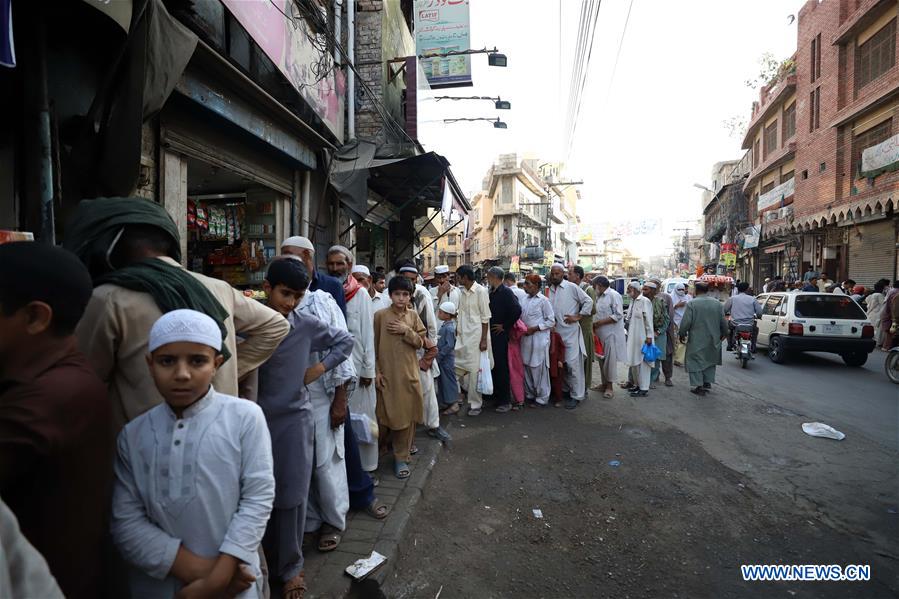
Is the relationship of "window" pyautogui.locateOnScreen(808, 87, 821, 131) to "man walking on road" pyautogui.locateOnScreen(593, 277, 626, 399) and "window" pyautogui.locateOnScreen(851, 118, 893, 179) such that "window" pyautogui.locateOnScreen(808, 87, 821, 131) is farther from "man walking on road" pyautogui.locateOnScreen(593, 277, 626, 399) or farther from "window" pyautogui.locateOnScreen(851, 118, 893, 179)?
"man walking on road" pyautogui.locateOnScreen(593, 277, 626, 399)

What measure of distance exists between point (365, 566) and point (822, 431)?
214 inches

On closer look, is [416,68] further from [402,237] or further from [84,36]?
[84,36]

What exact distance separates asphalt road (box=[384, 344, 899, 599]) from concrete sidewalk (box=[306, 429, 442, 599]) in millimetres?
121

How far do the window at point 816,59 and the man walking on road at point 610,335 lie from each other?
1869 centimetres

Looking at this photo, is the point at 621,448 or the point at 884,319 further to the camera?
the point at 884,319

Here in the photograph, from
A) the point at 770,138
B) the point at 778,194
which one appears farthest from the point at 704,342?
the point at 770,138

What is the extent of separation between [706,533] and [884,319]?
11969 millimetres

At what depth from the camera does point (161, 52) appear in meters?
3.19

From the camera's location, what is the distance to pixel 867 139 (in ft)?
51.1

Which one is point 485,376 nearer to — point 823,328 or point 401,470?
point 401,470

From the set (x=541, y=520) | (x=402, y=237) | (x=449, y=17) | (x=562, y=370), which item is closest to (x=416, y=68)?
(x=449, y=17)

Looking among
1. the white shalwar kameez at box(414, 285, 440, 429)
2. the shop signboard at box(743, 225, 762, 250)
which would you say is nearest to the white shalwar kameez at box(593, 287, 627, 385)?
the white shalwar kameez at box(414, 285, 440, 429)

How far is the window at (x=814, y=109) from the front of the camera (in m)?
18.8

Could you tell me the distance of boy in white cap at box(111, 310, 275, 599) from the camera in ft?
4.66
